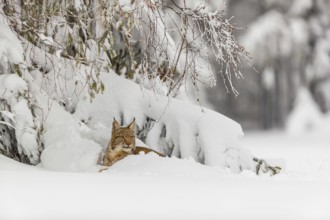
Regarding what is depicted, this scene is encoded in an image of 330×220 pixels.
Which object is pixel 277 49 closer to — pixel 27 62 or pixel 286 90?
pixel 286 90

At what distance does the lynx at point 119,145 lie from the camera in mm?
7051

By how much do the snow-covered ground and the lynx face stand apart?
0.64 meters

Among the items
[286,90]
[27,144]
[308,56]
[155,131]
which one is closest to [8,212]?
[27,144]

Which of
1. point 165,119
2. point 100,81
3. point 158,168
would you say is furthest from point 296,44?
point 158,168

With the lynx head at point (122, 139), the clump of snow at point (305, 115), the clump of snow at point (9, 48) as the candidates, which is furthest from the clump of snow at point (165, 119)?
the clump of snow at point (305, 115)

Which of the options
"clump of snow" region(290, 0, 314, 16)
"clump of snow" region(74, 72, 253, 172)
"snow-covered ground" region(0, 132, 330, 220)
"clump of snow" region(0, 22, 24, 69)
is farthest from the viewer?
"clump of snow" region(290, 0, 314, 16)

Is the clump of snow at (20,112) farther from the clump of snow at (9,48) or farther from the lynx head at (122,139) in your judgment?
the lynx head at (122,139)

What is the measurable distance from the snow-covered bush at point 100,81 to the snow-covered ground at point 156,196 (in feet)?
2.73

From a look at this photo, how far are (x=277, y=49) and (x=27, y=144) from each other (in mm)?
20508

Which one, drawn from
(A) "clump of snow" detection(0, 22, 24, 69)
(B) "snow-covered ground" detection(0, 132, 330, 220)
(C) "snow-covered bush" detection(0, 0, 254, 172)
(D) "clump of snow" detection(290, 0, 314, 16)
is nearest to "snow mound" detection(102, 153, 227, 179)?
(B) "snow-covered ground" detection(0, 132, 330, 220)

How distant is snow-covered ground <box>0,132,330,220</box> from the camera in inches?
184

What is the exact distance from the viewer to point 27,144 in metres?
7.08

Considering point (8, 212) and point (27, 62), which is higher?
point (27, 62)

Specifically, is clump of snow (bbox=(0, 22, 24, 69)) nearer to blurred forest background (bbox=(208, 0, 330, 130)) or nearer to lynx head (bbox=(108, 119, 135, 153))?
lynx head (bbox=(108, 119, 135, 153))
